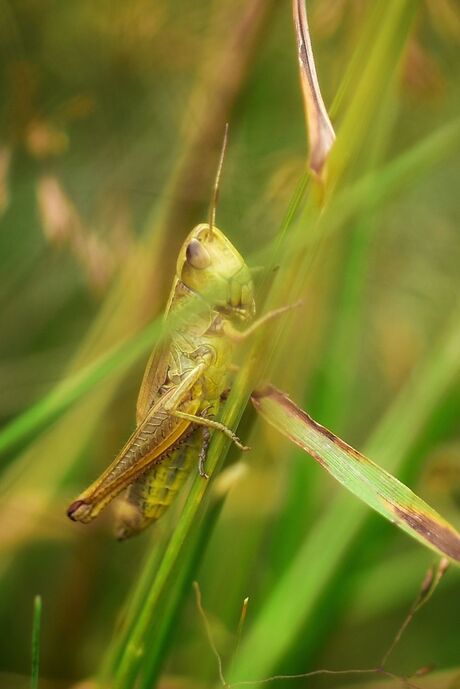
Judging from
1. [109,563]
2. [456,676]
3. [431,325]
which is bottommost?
[109,563]

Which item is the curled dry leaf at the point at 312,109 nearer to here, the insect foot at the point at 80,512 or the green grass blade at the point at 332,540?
the green grass blade at the point at 332,540

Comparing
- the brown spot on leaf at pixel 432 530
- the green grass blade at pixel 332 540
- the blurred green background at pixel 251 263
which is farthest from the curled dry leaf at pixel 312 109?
the green grass blade at pixel 332 540

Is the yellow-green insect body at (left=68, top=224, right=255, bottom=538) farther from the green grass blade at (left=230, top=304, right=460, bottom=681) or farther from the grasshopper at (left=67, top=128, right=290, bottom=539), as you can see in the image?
the green grass blade at (left=230, top=304, right=460, bottom=681)

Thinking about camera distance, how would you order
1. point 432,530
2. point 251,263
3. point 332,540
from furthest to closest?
1. point 332,540
2. point 251,263
3. point 432,530

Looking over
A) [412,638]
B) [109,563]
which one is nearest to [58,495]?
[109,563]

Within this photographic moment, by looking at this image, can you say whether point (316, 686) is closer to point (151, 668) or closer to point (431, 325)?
point (151, 668)

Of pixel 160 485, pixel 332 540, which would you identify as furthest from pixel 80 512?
pixel 332 540

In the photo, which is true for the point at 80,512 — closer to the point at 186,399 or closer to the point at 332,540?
the point at 186,399
